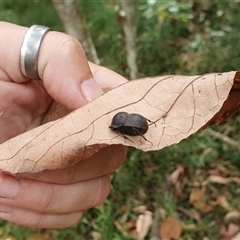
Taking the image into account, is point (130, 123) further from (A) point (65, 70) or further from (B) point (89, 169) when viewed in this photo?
(B) point (89, 169)

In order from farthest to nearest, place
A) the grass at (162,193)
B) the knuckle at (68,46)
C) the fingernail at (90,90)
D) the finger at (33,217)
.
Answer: the grass at (162,193)
the finger at (33,217)
the knuckle at (68,46)
the fingernail at (90,90)

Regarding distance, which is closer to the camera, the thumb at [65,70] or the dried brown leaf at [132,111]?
the dried brown leaf at [132,111]

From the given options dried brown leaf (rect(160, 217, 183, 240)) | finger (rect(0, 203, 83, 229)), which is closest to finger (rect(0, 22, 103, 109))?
finger (rect(0, 203, 83, 229))

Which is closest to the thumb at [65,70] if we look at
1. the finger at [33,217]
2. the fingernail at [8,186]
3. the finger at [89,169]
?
the finger at [89,169]

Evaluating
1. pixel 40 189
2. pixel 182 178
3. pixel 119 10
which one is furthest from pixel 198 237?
pixel 119 10

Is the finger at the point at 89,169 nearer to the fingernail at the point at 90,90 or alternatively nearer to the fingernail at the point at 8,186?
the fingernail at the point at 8,186

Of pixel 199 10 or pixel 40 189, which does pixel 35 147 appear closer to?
pixel 40 189

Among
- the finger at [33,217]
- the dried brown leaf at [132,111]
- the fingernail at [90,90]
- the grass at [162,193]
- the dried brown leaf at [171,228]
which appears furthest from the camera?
the grass at [162,193]
